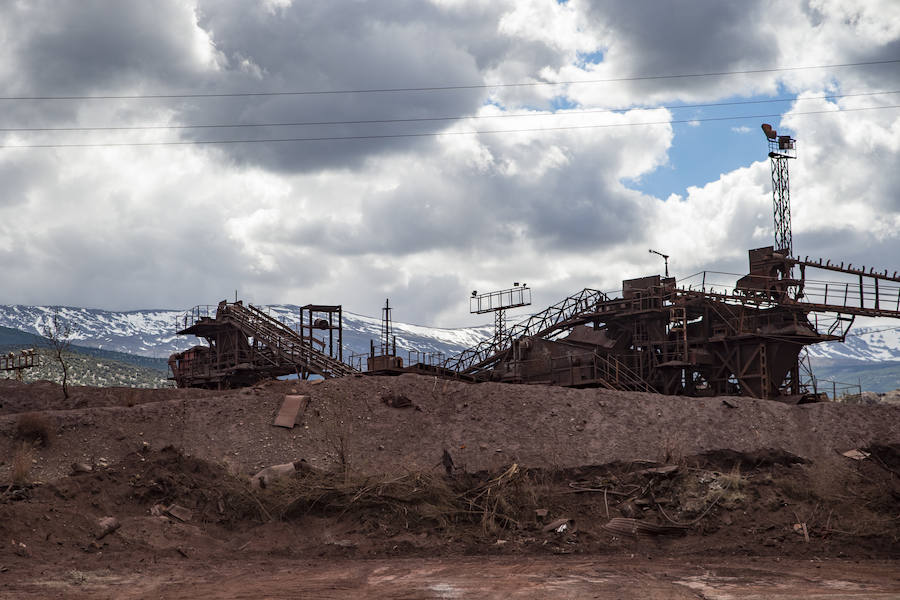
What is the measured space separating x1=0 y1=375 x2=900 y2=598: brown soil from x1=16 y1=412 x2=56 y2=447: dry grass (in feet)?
0.40

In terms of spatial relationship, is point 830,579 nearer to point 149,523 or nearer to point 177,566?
point 177,566

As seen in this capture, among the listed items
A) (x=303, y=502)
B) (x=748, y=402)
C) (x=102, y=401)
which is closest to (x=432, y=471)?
(x=303, y=502)

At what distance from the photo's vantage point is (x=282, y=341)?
44375 mm

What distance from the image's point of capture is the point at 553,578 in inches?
666

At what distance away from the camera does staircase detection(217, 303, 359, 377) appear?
139ft

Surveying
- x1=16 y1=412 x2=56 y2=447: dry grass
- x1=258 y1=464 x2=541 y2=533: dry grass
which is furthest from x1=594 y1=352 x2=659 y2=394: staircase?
x1=16 y1=412 x2=56 y2=447: dry grass

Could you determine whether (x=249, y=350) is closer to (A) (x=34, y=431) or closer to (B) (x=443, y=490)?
(A) (x=34, y=431)

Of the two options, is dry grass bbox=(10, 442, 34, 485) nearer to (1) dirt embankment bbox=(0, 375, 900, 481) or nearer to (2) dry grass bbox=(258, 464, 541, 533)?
(1) dirt embankment bbox=(0, 375, 900, 481)

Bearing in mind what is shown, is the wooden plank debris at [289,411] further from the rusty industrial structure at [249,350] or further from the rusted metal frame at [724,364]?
the rusted metal frame at [724,364]

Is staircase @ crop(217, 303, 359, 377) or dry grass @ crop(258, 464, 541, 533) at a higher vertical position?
staircase @ crop(217, 303, 359, 377)

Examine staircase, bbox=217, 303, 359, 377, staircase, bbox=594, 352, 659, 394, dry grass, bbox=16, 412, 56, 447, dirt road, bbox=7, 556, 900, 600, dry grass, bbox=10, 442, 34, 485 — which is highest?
staircase, bbox=217, 303, 359, 377

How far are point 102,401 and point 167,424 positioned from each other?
688 cm

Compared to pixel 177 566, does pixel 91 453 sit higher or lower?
higher

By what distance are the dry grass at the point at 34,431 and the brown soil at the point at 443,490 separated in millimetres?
123
